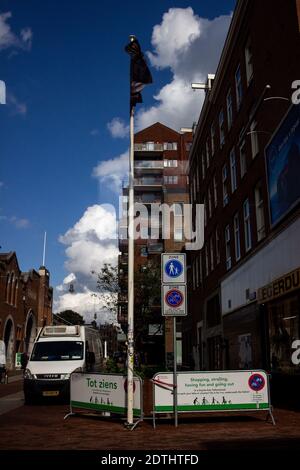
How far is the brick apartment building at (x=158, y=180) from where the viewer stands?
2266 inches

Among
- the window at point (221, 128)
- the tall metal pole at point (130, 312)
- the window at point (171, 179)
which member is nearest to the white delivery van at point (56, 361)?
the tall metal pole at point (130, 312)

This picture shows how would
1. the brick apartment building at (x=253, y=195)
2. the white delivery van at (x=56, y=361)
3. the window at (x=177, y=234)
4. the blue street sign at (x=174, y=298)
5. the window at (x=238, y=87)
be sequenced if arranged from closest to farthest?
the blue street sign at (x=174, y=298) < the white delivery van at (x=56, y=361) < the brick apartment building at (x=253, y=195) < the window at (x=238, y=87) < the window at (x=177, y=234)

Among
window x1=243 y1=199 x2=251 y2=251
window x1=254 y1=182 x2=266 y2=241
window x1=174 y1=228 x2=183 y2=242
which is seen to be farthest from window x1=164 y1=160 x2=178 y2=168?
window x1=254 y1=182 x2=266 y2=241

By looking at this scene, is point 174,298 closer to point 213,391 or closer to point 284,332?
point 213,391

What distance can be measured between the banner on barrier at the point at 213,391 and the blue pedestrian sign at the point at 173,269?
192 cm

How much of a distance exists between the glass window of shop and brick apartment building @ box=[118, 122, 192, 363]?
35369 millimetres

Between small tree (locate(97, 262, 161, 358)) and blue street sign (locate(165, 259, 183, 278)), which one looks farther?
small tree (locate(97, 262, 161, 358))

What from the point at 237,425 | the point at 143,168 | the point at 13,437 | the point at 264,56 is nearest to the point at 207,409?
the point at 237,425

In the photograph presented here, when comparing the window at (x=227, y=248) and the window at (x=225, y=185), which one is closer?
the window at (x=227, y=248)

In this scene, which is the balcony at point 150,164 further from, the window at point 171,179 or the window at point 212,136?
the window at point 212,136

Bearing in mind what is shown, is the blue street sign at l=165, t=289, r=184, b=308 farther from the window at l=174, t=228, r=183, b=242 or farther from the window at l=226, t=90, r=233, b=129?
the window at l=174, t=228, r=183, b=242

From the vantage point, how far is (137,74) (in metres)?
12.1

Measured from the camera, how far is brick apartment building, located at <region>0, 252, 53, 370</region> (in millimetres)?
44500

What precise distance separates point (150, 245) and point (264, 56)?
43.3 metres
